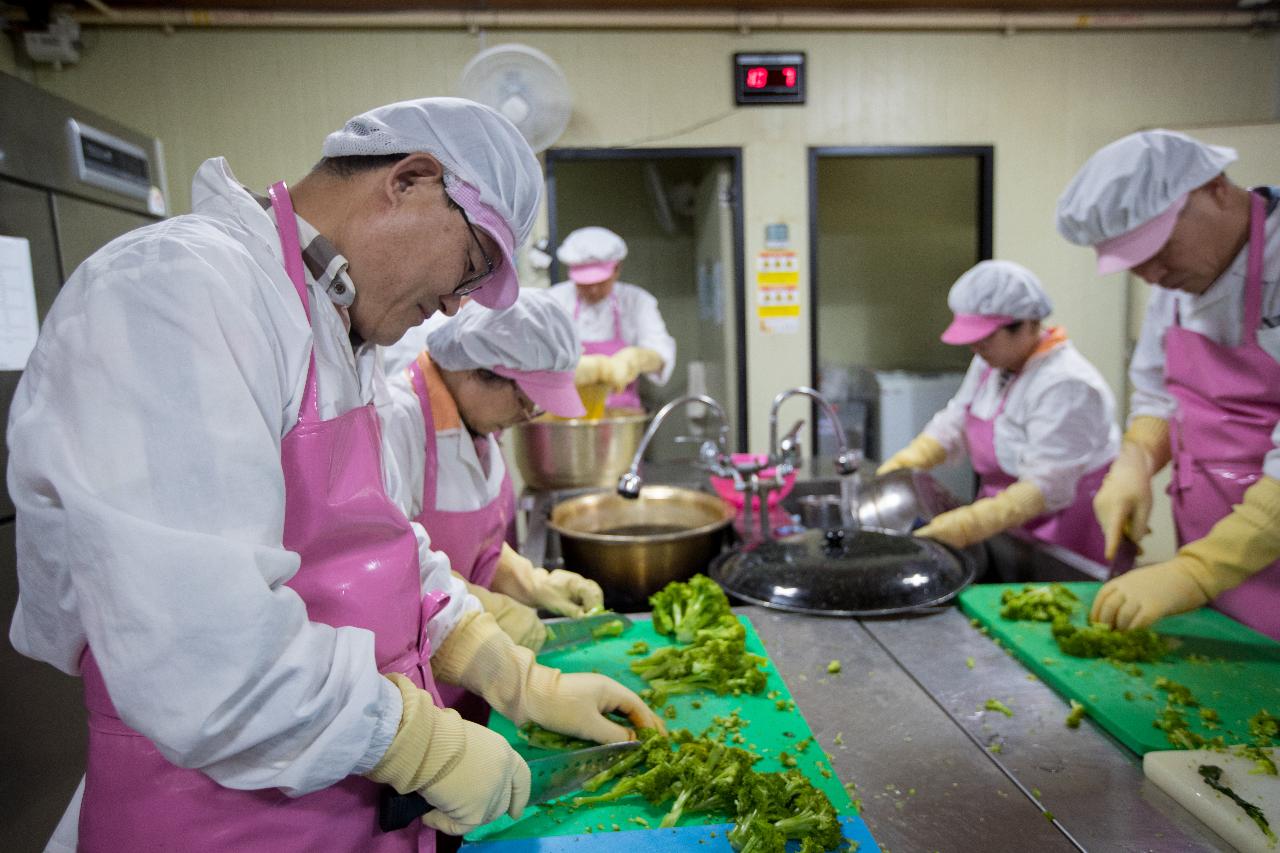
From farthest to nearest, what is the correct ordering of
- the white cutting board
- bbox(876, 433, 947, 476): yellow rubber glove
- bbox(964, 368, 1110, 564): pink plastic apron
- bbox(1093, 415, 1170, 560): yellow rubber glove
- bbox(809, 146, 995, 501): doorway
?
1. bbox(809, 146, 995, 501): doorway
2. bbox(876, 433, 947, 476): yellow rubber glove
3. bbox(964, 368, 1110, 564): pink plastic apron
4. bbox(1093, 415, 1170, 560): yellow rubber glove
5. the white cutting board

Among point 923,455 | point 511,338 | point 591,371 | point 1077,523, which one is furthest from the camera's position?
point 591,371

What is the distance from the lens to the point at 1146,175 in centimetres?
181

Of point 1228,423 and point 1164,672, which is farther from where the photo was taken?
point 1228,423

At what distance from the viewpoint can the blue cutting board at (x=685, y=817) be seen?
1.09 m

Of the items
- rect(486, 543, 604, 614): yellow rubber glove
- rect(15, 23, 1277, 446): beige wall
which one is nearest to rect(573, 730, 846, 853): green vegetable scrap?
rect(486, 543, 604, 614): yellow rubber glove

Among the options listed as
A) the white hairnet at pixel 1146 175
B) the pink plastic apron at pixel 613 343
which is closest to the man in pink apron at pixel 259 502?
the white hairnet at pixel 1146 175

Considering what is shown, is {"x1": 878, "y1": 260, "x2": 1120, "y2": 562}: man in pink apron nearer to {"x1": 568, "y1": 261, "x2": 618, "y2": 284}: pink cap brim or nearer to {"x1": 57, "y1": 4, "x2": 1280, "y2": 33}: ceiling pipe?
{"x1": 568, "y1": 261, "x2": 618, "y2": 284}: pink cap brim

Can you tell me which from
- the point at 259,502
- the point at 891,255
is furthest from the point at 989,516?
the point at 891,255

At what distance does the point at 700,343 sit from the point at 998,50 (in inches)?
110

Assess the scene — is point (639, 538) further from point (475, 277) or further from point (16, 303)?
point (16, 303)

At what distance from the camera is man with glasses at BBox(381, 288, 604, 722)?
1631mm

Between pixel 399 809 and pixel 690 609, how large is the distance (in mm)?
862

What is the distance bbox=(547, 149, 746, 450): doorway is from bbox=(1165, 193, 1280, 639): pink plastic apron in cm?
298

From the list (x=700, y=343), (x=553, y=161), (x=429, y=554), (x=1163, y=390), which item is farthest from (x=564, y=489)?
(x=700, y=343)
